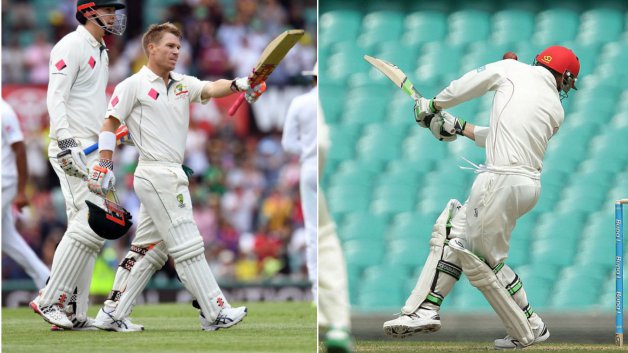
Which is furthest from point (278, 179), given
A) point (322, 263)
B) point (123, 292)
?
point (322, 263)

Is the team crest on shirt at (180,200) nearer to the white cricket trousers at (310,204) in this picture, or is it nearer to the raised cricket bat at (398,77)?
the raised cricket bat at (398,77)

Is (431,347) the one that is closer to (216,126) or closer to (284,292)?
(284,292)

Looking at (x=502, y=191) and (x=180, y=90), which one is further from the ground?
(x=180, y=90)

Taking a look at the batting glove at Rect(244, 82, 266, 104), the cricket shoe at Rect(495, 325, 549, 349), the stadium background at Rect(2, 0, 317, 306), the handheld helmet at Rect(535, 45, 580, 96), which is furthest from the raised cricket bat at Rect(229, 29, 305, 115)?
the stadium background at Rect(2, 0, 317, 306)

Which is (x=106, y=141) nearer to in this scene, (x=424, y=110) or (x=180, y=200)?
(x=180, y=200)

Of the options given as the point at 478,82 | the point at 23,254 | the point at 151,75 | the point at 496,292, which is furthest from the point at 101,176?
the point at 23,254
